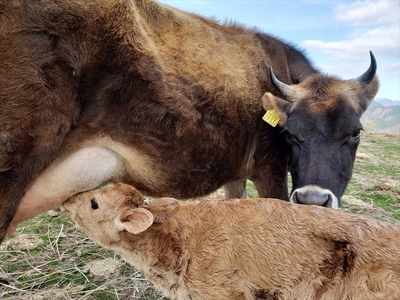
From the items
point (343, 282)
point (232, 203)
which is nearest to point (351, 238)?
point (343, 282)

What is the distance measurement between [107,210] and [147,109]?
1114 millimetres

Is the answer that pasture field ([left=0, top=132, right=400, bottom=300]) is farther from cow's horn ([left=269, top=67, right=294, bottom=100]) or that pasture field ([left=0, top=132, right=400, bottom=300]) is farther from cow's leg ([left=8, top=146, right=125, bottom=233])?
cow's horn ([left=269, top=67, right=294, bottom=100])

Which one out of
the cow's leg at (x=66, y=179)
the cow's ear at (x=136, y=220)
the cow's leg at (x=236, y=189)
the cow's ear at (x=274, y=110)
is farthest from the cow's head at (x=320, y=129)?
the cow's leg at (x=66, y=179)

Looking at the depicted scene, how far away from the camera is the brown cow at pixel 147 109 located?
3.52 meters

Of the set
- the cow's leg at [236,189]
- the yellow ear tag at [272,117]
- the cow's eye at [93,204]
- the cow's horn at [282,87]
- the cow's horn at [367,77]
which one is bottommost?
the cow's leg at [236,189]

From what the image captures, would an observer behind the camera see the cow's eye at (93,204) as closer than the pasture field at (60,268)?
Yes

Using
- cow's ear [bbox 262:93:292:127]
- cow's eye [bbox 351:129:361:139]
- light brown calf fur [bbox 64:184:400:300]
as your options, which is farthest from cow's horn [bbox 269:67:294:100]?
light brown calf fur [bbox 64:184:400:300]

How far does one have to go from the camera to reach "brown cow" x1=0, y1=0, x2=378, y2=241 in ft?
11.6

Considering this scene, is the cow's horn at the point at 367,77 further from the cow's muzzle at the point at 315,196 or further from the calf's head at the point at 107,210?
the calf's head at the point at 107,210

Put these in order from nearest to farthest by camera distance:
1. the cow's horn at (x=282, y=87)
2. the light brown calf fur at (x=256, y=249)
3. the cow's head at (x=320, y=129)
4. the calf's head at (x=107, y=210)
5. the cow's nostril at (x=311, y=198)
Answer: the light brown calf fur at (x=256, y=249) → the calf's head at (x=107, y=210) → the cow's nostril at (x=311, y=198) → the cow's head at (x=320, y=129) → the cow's horn at (x=282, y=87)

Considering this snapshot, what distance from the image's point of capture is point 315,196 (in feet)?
13.7

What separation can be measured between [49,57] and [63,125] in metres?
0.61

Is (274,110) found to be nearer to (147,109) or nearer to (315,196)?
(315,196)

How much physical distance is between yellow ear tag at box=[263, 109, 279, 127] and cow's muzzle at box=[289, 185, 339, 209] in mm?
924
